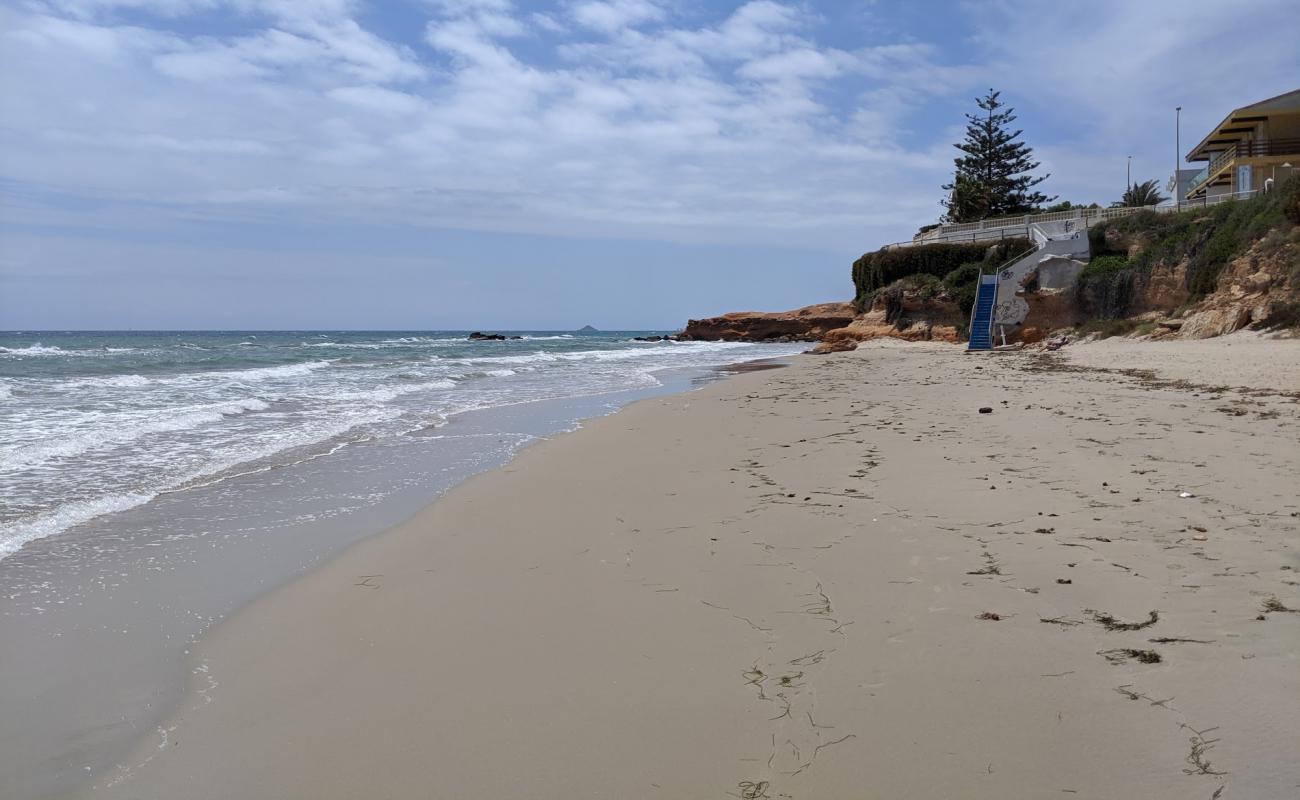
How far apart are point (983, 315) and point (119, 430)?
25380 millimetres

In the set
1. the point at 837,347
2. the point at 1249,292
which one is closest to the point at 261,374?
the point at 837,347

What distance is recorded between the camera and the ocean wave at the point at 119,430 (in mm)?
8258

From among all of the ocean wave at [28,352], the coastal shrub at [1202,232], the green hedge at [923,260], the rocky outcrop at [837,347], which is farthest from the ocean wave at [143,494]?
the ocean wave at [28,352]

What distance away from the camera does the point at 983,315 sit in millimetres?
27203

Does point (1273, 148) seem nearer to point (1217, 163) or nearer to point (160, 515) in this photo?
point (1217, 163)

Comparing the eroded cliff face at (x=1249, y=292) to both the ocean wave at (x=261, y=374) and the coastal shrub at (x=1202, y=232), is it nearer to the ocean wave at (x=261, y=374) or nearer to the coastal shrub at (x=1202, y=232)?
the coastal shrub at (x=1202, y=232)

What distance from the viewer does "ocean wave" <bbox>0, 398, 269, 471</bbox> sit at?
826 centimetres

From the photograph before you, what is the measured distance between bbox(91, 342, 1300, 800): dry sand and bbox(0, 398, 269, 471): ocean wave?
5090 millimetres

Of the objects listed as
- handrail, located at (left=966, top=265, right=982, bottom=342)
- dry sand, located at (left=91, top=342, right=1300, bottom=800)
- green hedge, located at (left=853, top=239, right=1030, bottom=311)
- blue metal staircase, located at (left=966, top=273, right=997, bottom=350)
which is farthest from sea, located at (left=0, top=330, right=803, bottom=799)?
green hedge, located at (left=853, top=239, right=1030, bottom=311)

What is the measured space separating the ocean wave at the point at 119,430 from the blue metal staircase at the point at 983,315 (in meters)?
22.1

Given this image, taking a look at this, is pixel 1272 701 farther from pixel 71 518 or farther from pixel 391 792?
pixel 71 518

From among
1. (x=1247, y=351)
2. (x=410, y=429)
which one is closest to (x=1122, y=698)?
(x=410, y=429)

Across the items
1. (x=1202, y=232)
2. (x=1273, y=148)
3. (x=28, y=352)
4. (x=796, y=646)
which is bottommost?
(x=796, y=646)

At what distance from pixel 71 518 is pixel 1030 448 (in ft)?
26.0
